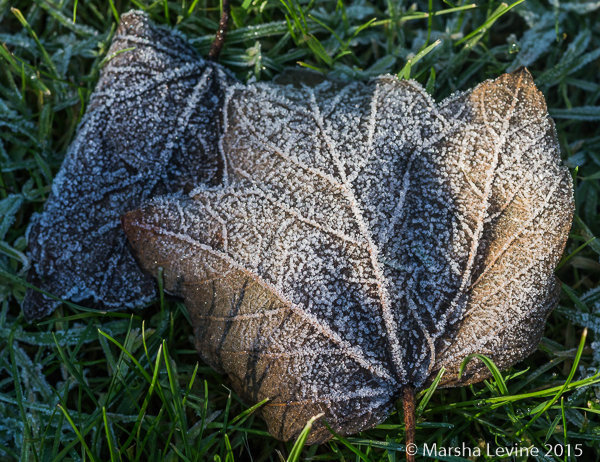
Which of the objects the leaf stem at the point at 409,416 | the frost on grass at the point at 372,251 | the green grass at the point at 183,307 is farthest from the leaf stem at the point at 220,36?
the leaf stem at the point at 409,416

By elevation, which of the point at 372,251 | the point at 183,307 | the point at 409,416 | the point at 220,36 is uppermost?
the point at 220,36

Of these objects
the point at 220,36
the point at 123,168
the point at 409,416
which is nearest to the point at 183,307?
the point at 123,168

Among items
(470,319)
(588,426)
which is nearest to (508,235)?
(470,319)

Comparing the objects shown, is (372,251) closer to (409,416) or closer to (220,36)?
(409,416)

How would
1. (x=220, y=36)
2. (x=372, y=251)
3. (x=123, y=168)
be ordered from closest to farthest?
1. (x=372, y=251)
2. (x=123, y=168)
3. (x=220, y=36)

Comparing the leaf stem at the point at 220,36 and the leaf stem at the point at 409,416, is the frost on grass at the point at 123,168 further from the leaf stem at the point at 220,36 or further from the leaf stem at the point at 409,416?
the leaf stem at the point at 409,416

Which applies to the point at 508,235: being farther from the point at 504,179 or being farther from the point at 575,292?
the point at 575,292
